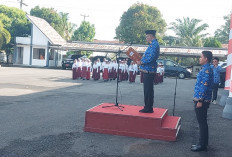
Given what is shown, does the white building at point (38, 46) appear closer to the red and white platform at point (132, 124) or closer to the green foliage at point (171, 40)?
the green foliage at point (171, 40)

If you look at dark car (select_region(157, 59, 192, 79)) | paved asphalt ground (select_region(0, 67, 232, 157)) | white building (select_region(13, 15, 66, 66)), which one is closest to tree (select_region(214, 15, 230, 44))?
dark car (select_region(157, 59, 192, 79))

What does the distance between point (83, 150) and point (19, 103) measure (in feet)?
16.4

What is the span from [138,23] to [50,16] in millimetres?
13859

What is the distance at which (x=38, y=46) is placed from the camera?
36.4 meters

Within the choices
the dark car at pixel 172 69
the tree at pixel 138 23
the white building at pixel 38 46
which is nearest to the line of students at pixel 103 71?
the dark car at pixel 172 69

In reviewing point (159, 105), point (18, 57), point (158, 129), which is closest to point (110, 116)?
point (158, 129)

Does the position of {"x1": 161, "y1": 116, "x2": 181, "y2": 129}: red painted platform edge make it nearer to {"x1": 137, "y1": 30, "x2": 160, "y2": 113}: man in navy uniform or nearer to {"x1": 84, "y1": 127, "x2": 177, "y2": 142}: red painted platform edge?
Answer: {"x1": 84, "y1": 127, "x2": 177, "y2": 142}: red painted platform edge

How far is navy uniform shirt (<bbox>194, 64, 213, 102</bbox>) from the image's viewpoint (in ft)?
16.8

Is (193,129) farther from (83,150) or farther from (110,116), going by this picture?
(83,150)

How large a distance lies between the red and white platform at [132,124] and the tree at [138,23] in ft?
112

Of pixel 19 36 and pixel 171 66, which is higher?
pixel 19 36

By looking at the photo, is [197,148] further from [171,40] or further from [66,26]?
[66,26]

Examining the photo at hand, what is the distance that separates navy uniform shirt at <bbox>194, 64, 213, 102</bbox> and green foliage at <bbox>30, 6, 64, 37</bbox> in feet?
132

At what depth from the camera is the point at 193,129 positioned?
6801 mm
